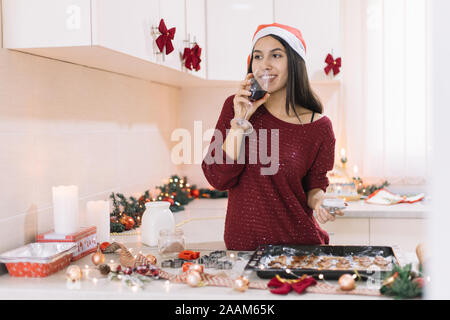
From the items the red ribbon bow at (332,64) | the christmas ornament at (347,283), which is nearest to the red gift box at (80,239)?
the christmas ornament at (347,283)

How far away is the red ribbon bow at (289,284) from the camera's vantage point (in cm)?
127

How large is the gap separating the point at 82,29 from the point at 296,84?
732 mm

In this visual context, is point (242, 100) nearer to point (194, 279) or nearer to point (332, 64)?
point (194, 279)

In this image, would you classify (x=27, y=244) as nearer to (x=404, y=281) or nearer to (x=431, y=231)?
(x=404, y=281)

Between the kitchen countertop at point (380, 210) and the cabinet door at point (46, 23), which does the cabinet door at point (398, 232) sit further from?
the cabinet door at point (46, 23)

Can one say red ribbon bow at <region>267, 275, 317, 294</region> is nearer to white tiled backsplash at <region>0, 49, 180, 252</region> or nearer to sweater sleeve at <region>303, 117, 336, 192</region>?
sweater sleeve at <region>303, 117, 336, 192</region>

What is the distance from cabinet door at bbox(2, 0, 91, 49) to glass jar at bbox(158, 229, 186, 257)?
628 millimetres

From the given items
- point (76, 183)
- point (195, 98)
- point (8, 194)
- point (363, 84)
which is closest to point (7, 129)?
point (8, 194)

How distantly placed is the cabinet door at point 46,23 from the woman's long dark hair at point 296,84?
0.60 metres

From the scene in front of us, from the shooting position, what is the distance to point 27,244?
5.48 feet

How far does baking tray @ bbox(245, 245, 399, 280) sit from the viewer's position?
1.36 meters

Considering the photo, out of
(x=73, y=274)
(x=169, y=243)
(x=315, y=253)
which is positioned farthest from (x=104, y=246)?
(x=315, y=253)

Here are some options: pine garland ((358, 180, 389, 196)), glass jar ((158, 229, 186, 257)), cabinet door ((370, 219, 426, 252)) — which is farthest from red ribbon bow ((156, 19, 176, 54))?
pine garland ((358, 180, 389, 196))

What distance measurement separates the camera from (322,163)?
1838mm
